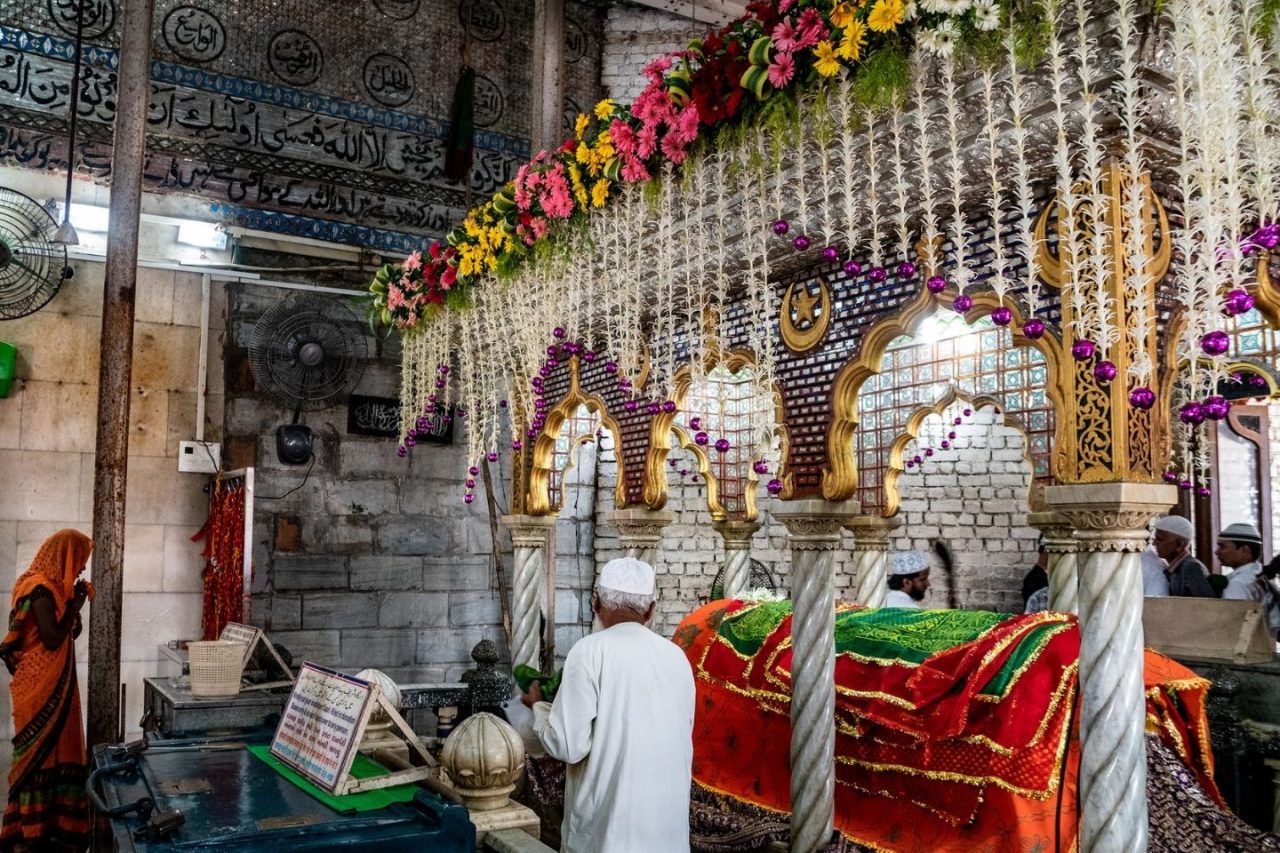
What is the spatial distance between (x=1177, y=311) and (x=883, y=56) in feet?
3.93

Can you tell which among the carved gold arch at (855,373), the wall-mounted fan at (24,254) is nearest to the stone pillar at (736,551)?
the carved gold arch at (855,373)

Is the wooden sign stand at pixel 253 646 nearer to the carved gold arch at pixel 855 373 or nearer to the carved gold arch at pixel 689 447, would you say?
the carved gold arch at pixel 689 447

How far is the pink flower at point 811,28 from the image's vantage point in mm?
3207

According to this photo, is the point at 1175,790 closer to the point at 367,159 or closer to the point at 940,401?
the point at 940,401

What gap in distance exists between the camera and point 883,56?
3.08 m

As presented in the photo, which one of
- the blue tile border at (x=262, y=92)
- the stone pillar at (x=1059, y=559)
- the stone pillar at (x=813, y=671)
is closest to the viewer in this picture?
the stone pillar at (x=813, y=671)

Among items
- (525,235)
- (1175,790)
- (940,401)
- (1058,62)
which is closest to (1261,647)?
→ (1175,790)

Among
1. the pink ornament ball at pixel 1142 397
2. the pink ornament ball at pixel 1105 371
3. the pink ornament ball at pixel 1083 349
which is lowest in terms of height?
the pink ornament ball at pixel 1142 397

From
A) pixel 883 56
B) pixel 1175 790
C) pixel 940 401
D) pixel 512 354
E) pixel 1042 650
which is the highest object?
pixel 883 56

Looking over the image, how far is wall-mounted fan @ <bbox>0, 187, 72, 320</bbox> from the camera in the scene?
6.53 meters

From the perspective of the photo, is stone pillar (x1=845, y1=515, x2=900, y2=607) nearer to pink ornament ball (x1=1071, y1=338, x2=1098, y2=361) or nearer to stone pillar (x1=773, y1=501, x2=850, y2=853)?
stone pillar (x1=773, y1=501, x2=850, y2=853)

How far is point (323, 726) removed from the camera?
124 inches

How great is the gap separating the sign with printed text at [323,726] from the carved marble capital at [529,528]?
11.7 feet

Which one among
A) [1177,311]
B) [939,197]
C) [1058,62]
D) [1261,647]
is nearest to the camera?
[1058,62]
